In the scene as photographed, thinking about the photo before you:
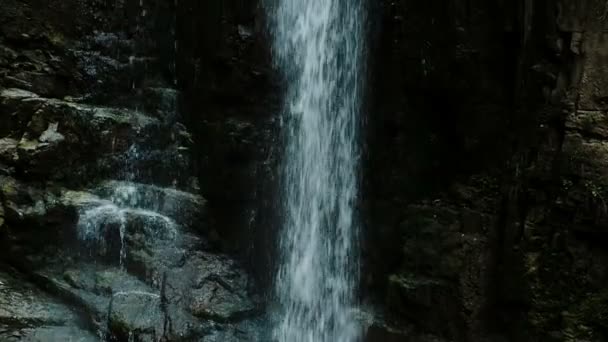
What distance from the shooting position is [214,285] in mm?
7695

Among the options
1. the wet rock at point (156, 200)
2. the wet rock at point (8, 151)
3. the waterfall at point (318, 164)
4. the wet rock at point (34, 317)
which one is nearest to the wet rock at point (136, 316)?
the wet rock at point (34, 317)

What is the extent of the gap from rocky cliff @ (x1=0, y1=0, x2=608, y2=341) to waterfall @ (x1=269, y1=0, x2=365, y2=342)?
25cm

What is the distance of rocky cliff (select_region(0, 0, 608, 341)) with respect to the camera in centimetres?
614

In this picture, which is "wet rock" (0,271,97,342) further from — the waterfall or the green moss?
the green moss

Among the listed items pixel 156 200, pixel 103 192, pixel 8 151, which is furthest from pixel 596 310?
pixel 8 151

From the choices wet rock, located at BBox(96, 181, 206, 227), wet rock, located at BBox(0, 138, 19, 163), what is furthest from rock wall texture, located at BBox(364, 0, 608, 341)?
wet rock, located at BBox(0, 138, 19, 163)

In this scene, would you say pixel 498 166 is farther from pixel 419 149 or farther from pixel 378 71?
pixel 378 71

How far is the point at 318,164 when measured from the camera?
844 centimetres

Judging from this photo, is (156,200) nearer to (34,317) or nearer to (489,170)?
(34,317)

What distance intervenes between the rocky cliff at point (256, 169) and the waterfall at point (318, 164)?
0.25 m

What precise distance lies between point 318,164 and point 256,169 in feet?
2.98

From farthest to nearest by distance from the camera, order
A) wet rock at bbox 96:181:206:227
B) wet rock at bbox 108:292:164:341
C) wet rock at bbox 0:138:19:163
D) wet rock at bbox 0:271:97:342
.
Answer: wet rock at bbox 96:181:206:227
wet rock at bbox 0:138:19:163
wet rock at bbox 108:292:164:341
wet rock at bbox 0:271:97:342

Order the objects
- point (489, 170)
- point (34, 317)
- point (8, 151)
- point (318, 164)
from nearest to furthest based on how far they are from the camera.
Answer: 1. point (489, 170)
2. point (34, 317)
3. point (8, 151)
4. point (318, 164)

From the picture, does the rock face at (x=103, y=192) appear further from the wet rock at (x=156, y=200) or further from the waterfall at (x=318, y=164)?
the waterfall at (x=318, y=164)
